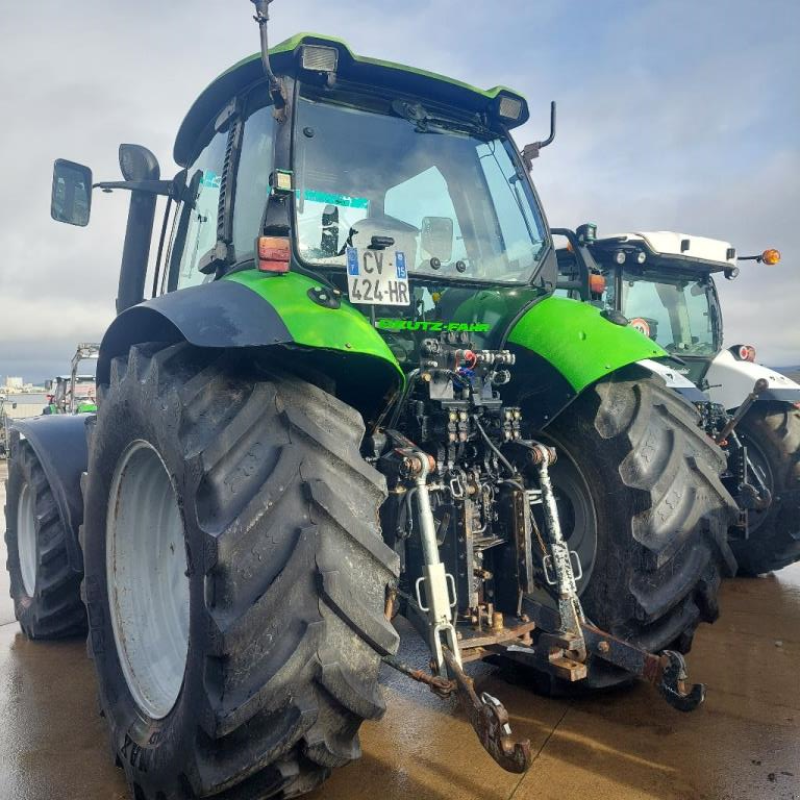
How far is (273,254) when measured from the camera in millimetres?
2326

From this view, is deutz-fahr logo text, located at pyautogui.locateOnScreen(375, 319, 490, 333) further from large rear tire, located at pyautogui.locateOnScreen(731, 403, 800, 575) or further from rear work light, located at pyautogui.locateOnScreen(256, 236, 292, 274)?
large rear tire, located at pyautogui.locateOnScreen(731, 403, 800, 575)

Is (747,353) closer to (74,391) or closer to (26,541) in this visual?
(26,541)

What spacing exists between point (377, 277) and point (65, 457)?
2296 millimetres

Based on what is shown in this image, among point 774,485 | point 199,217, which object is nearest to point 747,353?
point 774,485

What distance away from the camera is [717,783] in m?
2.25

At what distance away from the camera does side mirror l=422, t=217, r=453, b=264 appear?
9.57ft

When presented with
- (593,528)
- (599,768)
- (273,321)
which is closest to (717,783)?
(599,768)

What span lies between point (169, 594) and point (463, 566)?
1.19 meters

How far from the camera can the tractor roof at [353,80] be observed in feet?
8.44

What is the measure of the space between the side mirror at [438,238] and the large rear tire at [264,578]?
3.43ft

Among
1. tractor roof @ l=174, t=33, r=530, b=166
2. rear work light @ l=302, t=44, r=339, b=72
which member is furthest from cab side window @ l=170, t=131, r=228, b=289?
rear work light @ l=302, t=44, r=339, b=72

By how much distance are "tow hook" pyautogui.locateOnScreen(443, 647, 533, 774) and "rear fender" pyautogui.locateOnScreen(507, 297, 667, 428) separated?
113 centimetres

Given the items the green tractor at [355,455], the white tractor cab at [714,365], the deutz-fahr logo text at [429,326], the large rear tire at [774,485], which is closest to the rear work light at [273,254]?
the green tractor at [355,455]

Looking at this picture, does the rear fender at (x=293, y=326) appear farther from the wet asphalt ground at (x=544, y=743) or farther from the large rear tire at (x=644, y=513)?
the wet asphalt ground at (x=544, y=743)
